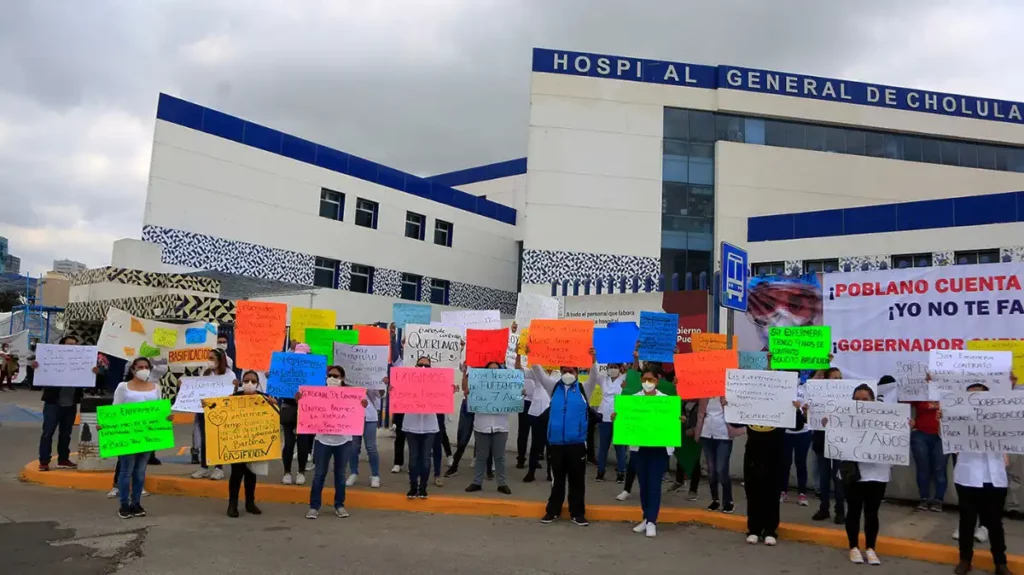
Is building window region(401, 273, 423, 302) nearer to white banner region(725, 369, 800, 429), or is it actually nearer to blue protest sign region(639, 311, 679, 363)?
blue protest sign region(639, 311, 679, 363)

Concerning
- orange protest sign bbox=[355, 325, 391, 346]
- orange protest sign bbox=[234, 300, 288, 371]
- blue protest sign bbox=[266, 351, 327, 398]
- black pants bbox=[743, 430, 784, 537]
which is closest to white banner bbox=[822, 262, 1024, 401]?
black pants bbox=[743, 430, 784, 537]

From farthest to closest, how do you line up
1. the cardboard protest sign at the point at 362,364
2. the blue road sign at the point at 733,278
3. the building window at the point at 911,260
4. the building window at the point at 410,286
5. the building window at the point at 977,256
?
the building window at the point at 410,286, the building window at the point at 911,260, the building window at the point at 977,256, the blue road sign at the point at 733,278, the cardboard protest sign at the point at 362,364

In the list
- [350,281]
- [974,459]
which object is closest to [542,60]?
[350,281]

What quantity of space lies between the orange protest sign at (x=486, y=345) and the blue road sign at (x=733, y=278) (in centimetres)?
365

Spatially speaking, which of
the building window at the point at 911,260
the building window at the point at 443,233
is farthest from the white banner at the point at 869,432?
the building window at the point at 443,233

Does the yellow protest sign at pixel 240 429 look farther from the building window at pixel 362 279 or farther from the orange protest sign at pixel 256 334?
the building window at pixel 362 279

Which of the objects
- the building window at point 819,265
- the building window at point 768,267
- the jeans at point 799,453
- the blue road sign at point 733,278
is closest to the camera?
the jeans at point 799,453

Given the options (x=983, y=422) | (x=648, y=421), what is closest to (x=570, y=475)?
(x=648, y=421)

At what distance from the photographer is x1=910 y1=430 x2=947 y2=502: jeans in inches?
352

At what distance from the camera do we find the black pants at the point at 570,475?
8.42 m

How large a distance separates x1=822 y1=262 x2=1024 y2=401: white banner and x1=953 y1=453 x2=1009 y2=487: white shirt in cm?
258

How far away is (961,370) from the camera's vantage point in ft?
25.6

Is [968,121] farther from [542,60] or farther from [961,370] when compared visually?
[961,370]

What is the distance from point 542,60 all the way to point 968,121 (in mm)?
20394
